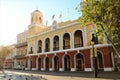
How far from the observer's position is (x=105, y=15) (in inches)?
481

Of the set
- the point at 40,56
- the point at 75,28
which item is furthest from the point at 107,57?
the point at 40,56

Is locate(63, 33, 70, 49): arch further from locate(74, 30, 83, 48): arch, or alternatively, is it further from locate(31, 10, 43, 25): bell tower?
locate(31, 10, 43, 25): bell tower

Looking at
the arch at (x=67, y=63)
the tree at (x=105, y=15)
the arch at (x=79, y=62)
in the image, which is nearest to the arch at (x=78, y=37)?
the arch at (x=79, y=62)

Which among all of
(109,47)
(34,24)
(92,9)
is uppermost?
(34,24)

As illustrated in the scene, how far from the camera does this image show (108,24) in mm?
12484

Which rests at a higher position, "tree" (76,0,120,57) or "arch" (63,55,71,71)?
"tree" (76,0,120,57)

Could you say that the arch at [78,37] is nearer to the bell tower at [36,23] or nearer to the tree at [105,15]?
the bell tower at [36,23]

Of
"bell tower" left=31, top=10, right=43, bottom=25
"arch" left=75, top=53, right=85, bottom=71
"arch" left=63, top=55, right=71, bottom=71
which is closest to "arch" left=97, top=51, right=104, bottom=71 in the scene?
"arch" left=75, top=53, right=85, bottom=71

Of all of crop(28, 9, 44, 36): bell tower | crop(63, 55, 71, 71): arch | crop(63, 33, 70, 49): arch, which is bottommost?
crop(63, 55, 71, 71): arch

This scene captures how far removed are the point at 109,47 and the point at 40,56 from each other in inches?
616

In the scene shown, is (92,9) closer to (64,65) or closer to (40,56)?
(64,65)

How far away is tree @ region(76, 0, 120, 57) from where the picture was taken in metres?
11.7

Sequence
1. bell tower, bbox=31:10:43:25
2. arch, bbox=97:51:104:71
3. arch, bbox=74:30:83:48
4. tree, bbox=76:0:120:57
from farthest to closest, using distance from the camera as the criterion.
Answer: bell tower, bbox=31:10:43:25, arch, bbox=74:30:83:48, arch, bbox=97:51:104:71, tree, bbox=76:0:120:57

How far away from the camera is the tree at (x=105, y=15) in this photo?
11.7 m
